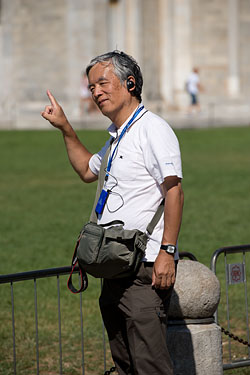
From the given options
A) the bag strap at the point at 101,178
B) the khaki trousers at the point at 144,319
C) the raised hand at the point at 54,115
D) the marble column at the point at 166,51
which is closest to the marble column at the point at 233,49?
the marble column at the point at 166,51

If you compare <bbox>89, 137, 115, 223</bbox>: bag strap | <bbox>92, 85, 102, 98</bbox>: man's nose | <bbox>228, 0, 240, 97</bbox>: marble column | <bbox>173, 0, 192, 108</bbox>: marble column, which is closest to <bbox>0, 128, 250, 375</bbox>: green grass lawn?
<bbox>89, 137, 115, 223</bbox>: bag strap

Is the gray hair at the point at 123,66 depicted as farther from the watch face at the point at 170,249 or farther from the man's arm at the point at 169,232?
the watch face at the point at 170,249

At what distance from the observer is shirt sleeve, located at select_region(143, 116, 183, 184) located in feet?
16.4

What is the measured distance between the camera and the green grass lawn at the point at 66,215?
8.72 m

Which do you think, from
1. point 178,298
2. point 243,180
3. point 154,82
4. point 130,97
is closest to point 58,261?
point 178,298

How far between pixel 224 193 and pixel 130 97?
12.6 m

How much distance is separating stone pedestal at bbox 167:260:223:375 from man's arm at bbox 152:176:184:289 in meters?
1.02

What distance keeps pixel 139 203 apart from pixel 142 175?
0.16 metres

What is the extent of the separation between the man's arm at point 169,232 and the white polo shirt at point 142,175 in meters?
0.09

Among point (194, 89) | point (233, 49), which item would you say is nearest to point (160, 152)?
point (194, 89)

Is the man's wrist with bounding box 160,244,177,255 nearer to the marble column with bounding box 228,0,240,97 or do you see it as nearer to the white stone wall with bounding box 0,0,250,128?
the white stone wall with bounding box 0,0,250,128

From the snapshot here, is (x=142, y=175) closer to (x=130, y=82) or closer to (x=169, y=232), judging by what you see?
(x=169, y=232)

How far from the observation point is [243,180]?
1948 cm

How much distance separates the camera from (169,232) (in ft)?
16.4
